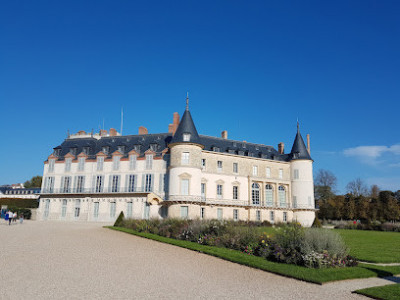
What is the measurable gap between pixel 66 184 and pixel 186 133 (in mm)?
14666

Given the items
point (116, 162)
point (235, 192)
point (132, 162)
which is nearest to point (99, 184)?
point (116, 162)

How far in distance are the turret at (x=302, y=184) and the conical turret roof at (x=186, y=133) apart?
1312cm

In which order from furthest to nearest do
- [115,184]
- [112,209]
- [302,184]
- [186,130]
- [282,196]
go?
1. [282,196]
2. [302,184]
3. [115,184]
4. [112,209]
5. [186,130]

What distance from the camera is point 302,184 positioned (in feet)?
121

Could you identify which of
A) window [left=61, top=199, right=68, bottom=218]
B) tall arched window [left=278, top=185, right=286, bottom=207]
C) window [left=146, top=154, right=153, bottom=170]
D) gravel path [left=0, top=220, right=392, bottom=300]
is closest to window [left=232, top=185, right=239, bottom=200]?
tall arched window [left=278, top=185, right=286, bottom=207]

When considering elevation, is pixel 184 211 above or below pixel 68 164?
below

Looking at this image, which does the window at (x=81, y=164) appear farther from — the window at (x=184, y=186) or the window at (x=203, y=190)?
the window at (x=203, y=190)

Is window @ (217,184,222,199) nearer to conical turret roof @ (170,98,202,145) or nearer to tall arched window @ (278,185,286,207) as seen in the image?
conical turret roof @ (170,98,202,145)


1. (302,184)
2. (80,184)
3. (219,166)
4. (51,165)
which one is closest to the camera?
(80,184)

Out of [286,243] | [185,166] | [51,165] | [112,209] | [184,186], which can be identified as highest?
[51,165]

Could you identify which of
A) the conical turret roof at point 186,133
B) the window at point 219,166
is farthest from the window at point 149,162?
the window at point 219,166

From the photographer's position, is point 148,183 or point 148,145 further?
point 148,145

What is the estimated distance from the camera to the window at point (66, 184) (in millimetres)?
34656

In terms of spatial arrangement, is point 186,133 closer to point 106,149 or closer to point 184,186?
point 184,186
